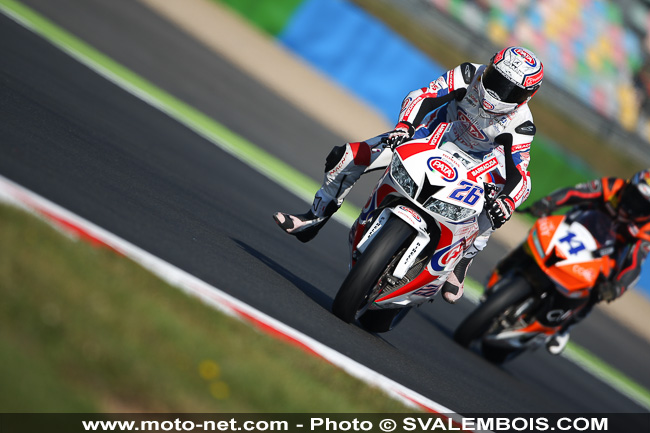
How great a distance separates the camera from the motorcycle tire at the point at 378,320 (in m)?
6.61

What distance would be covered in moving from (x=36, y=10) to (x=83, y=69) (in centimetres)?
277

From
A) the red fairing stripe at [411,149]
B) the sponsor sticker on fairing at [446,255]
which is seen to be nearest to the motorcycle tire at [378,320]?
the sponsor sticker on fairing at [446,255]

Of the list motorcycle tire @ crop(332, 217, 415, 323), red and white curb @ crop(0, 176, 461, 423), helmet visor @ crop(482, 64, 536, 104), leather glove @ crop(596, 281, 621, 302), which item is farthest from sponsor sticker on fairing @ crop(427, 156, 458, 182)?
leather glove @ crop(596, 281, 621, 302)

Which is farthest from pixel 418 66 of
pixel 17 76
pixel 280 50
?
pixel 17 76

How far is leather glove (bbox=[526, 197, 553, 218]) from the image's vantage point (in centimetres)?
836

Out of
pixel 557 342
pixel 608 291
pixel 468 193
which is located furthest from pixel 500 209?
pixel 557 342

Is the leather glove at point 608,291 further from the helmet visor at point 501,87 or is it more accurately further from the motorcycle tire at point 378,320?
the helmet visor at point 501,87

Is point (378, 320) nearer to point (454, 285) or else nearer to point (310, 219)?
point (454, 285)

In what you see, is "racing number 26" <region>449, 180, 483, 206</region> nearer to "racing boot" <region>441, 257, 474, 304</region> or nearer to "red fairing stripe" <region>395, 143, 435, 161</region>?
"red fairing stripe" <region>395, 143, 435, 161</region>

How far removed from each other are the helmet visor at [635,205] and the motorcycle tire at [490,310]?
3.73 feet

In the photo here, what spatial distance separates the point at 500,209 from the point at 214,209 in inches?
95.5

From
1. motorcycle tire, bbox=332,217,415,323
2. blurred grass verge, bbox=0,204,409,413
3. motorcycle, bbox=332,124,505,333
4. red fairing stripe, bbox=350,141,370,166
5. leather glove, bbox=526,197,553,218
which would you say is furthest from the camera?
leather glove, bbox=526,197,553,218

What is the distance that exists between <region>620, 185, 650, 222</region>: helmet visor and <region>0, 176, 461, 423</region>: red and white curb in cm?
389

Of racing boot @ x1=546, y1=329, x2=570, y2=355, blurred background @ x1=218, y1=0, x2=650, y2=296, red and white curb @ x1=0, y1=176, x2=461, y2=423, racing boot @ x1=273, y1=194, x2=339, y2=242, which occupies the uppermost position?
red and white curb @ x1=0, y1=176, x2=461, y2=423
